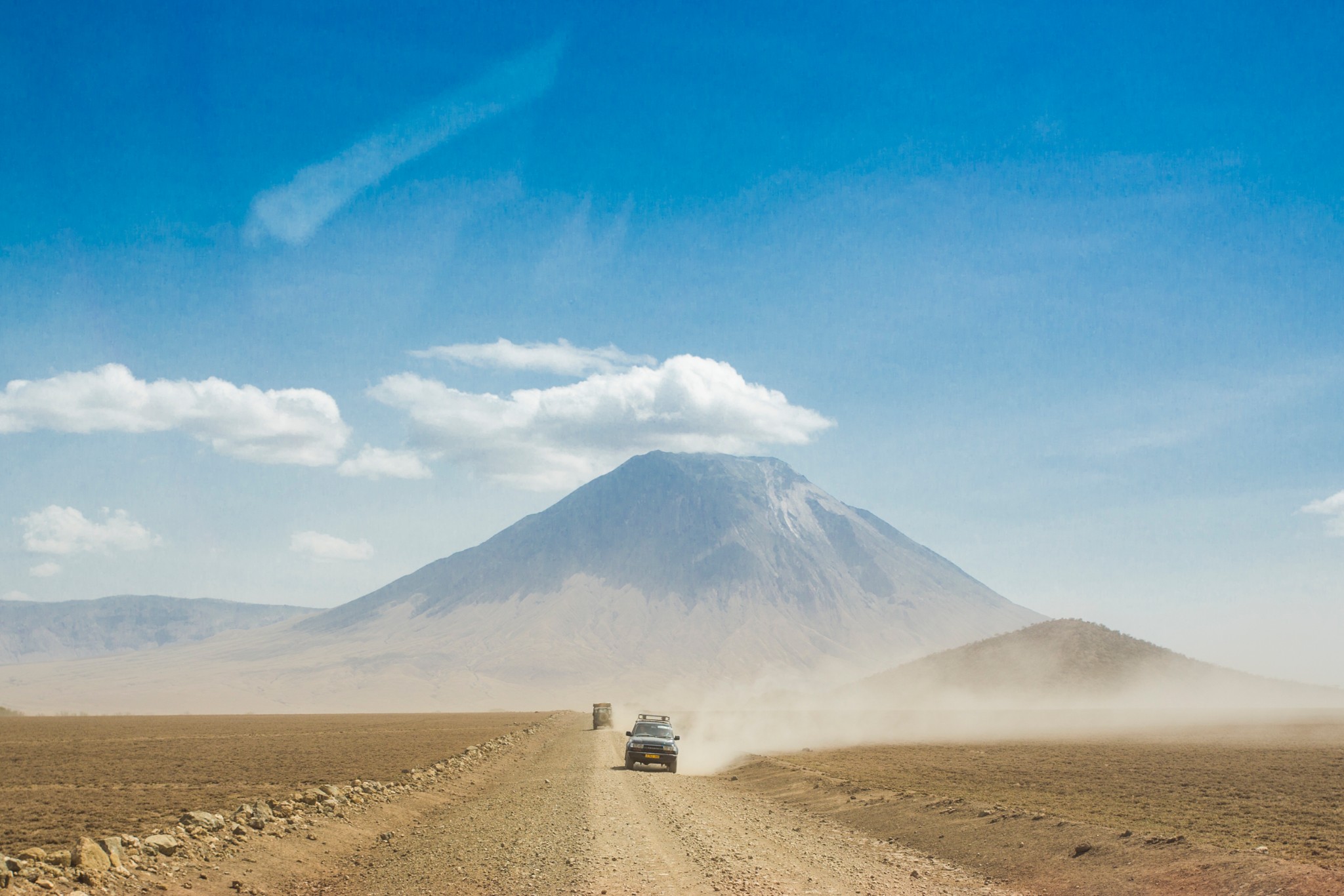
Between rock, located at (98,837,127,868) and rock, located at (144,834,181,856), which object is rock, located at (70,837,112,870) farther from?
rock, located at (144,834,181,856)

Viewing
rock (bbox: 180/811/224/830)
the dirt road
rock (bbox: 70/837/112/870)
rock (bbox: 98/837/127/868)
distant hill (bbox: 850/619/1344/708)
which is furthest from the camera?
distant hill (bbox: 850/619/1344/708)

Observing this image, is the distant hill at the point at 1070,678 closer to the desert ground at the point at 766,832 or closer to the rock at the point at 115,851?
the desert ground at the point at 766,832

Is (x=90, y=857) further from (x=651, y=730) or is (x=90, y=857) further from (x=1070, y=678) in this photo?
(x=1070, y=678)

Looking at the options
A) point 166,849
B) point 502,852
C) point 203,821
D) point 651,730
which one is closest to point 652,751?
point 651,730

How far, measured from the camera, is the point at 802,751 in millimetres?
46969

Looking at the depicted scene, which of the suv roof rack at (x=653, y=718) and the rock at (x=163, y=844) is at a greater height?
the rock at (x=163, y=844)

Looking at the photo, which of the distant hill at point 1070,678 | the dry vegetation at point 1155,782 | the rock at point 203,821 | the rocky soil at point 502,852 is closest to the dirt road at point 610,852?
the rocky soil at point 502,852

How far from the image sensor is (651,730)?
114 feet

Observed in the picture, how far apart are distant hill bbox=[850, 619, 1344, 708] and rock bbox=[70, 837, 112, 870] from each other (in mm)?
105967

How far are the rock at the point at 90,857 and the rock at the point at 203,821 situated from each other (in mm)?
3961

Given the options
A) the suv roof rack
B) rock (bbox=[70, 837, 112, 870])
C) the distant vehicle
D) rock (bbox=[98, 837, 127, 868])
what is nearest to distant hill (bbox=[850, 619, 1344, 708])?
the suv roof rack

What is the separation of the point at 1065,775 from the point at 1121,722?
→ 5682 cm

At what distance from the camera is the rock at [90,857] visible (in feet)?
39.6

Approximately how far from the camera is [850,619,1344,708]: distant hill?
107938mm
